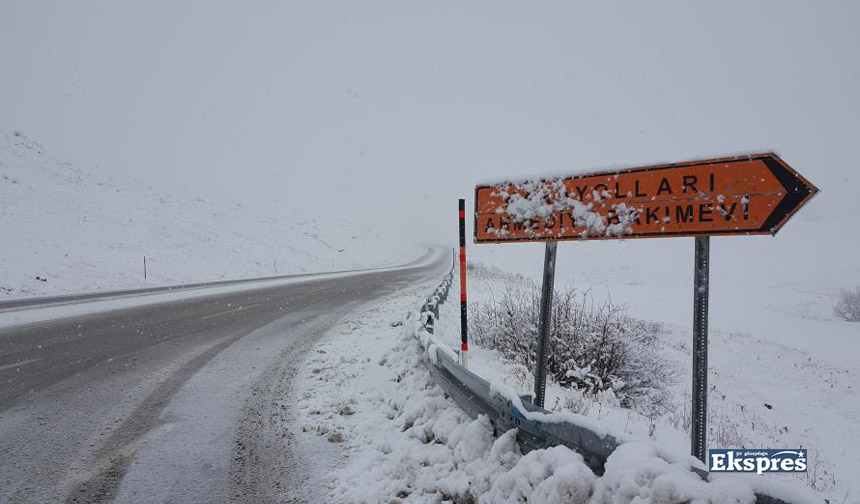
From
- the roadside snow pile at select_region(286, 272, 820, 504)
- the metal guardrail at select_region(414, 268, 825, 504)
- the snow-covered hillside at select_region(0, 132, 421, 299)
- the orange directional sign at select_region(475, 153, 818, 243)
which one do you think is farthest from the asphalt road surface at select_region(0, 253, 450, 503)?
the snow-covered hillside at select_region(0, 132, 421, 299)

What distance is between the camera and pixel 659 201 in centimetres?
289

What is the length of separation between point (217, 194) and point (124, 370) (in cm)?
4369

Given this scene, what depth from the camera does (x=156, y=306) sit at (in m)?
11.6

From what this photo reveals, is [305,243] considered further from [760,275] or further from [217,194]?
[760,275]

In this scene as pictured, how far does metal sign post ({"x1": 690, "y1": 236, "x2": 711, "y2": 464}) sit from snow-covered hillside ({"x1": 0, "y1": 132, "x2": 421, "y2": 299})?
794 inches

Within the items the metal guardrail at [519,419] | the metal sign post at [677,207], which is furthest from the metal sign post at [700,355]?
the metal guardrail at [519,419]

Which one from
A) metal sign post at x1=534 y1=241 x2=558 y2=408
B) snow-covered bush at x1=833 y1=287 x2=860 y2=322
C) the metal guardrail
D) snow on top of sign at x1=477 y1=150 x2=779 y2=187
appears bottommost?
snow-covered bush at x1=833 y1=287 x2=860 y2=322

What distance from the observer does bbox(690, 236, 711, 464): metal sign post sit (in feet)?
8.68

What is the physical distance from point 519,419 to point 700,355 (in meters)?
1.22

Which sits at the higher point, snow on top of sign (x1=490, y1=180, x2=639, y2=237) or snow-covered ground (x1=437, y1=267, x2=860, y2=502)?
snow on top of sign (x1=490, y1=180, x2=639, y2=237)

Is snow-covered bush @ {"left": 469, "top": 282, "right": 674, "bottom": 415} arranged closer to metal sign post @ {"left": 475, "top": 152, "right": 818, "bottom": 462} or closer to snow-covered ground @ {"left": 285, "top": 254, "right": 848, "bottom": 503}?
snow-covered ground @ {"left": 285, "top": 254, "right": 848, "bottom": 503}

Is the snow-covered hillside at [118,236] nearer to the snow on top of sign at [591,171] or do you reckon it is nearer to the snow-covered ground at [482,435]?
the snow-covered ground at [482,435]

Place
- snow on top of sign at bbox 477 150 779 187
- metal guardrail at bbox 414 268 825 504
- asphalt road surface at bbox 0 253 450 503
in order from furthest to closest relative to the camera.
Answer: asphalt road surface at bbox 0 253 450 503 → snow on top of sign at bbox 477 150 779 187 → metal guardrail at bbox 414 268 825 504

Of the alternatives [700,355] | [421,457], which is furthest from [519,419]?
[700,355]
